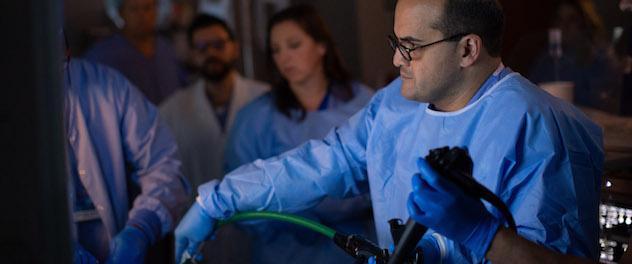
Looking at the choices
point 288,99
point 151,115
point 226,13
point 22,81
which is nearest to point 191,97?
point 288,99

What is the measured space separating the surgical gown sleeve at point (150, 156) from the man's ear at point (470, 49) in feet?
3.20

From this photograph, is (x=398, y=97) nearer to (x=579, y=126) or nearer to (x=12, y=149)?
(x=579, y=126)

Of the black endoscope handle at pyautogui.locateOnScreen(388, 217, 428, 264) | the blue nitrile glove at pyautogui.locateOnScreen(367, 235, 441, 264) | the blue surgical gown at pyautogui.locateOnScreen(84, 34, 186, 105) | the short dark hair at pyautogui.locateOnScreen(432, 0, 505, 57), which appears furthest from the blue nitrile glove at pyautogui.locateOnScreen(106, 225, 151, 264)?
the blue surgical gown at pyautogui.locateOnScreen(84, 34, 186, 105)

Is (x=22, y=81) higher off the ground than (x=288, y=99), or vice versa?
(x=22, y=81)

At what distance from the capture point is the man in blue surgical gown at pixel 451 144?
0.96 m

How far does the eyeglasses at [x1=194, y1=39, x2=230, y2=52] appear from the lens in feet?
9.05

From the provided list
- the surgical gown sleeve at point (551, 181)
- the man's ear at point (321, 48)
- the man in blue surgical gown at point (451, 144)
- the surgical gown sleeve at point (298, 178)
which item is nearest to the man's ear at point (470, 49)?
the man in blue surgical gown at point (451, 144)

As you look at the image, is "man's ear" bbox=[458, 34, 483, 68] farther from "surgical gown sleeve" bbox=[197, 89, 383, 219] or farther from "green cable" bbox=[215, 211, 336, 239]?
"green cable" bbox=[215, 211, 336, 239]

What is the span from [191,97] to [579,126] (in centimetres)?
217

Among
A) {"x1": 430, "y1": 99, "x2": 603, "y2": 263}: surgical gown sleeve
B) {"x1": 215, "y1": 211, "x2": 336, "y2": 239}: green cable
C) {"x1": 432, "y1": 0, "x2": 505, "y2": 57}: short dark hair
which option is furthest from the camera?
{"x1": 215, "y1": 211, "x2": 336, "y2": 239}: green cable

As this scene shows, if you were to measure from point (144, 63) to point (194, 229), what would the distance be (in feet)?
7.34

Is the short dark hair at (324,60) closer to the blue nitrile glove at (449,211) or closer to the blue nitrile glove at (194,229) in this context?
the blue nitrile glove at (194,229)

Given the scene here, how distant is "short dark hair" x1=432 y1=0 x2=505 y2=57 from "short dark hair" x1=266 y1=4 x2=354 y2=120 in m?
1.18

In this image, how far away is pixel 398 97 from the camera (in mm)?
1361
